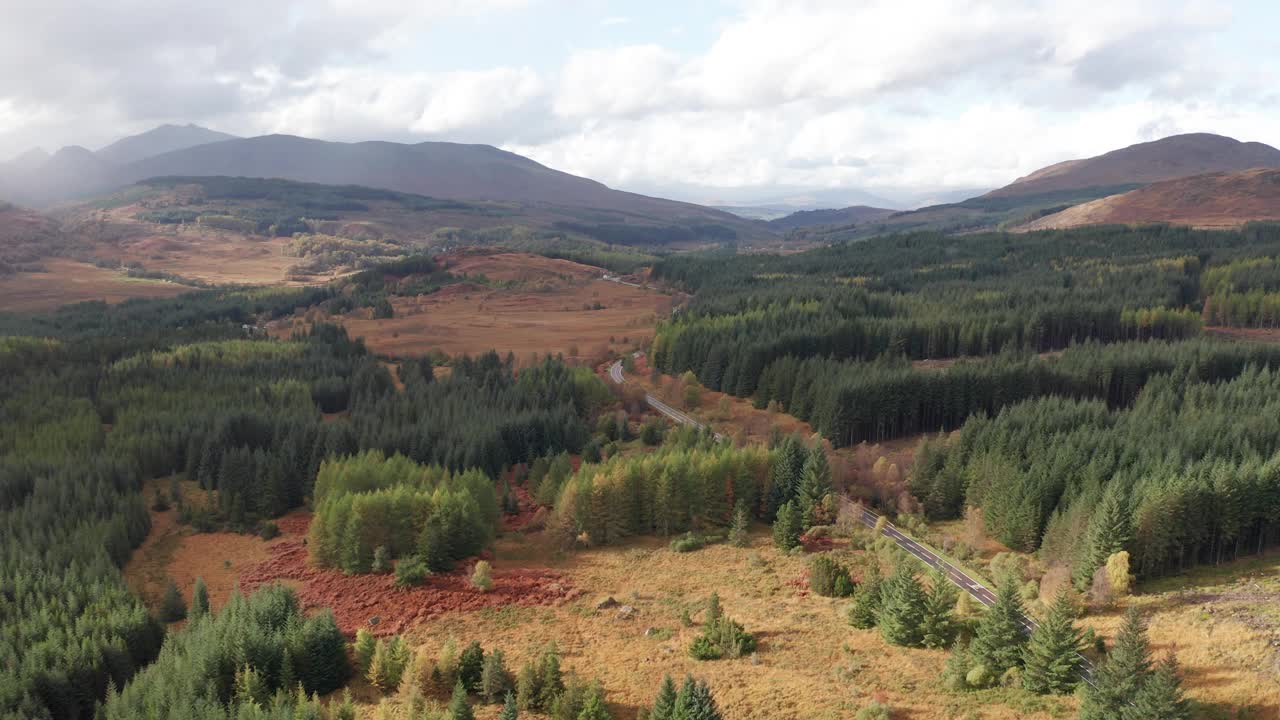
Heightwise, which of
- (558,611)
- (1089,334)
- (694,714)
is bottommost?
(558,611)

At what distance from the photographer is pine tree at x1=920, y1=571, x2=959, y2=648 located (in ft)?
175

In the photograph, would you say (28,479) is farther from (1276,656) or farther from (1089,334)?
(1089,334)

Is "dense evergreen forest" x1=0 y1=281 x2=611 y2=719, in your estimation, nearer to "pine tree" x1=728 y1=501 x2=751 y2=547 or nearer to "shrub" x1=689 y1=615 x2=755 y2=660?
"pine tree" x1=728 y1=501 x2=751 y2=547

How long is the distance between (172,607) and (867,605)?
185 ft

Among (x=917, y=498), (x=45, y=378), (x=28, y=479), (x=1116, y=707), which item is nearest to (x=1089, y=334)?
(x=917, y=498)

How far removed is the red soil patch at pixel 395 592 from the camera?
62812 mm

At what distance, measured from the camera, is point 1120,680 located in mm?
41031

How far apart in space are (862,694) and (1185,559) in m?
38.7

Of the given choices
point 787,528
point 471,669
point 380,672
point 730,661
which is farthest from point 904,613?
point 380,672

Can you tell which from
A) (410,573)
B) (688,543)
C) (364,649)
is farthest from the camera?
(688,543)

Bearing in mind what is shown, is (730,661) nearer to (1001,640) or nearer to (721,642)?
(721,642)

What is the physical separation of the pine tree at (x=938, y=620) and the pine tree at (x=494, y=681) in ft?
94.5

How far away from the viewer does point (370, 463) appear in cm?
8525

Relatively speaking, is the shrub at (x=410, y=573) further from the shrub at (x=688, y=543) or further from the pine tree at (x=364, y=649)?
the shrub at (x=688, y=543)
